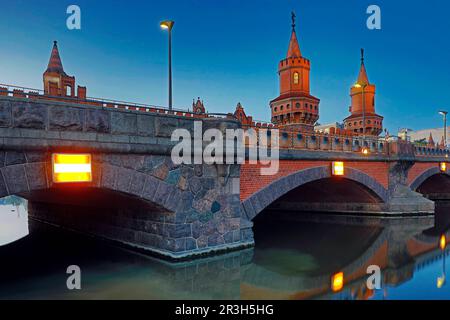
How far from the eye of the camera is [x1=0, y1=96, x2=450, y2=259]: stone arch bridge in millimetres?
7137

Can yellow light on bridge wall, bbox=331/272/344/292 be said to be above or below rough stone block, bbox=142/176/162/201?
below

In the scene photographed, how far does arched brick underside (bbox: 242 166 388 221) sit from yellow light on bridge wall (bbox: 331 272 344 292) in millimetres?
3447

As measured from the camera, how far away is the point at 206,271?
9.55 metres

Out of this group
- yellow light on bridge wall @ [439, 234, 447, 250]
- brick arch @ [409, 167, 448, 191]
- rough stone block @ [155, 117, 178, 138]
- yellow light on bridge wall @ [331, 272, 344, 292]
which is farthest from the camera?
brick arch @ [409, 167, 448, 191]

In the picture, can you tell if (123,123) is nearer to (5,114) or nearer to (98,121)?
(98,121)

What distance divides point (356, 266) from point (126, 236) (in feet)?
27.5

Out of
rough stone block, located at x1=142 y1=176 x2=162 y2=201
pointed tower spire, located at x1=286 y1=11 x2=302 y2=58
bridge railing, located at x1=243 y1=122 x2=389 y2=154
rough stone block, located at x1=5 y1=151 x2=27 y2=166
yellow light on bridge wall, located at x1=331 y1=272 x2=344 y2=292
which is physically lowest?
yellow light on bridge wall, located at x1=331 y1=272 x2=344 y2=292

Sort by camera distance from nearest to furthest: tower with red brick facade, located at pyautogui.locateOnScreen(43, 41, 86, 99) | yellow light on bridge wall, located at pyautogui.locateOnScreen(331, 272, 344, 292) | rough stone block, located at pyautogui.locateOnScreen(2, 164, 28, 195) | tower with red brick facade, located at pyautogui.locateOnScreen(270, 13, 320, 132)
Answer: rough stone block, located at pyautogui.locateOnScreen(2, 164, 28, 195) → yellow light on bridge wall, located at pyautogui.locateOnScreen(331, 272, 344, 292) → tower with red brick facade, located at pyautogui.locateOnScreen(43, 41, 86, 99) → tower with red brick facade, located at pyautogui.locateOnScreen(270, 13, 320, 132)

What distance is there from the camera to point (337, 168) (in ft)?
53.6

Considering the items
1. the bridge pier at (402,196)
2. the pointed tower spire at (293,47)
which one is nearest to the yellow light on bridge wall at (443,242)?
the bridge pier at (402,196)

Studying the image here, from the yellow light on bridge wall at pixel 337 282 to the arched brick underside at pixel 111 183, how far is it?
4.94 m

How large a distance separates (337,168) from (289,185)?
4.11 metres

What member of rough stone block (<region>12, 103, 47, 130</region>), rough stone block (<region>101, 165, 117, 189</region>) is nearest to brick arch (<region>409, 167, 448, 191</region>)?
rough stone block (<region>101, 165, 117, 189</region>)

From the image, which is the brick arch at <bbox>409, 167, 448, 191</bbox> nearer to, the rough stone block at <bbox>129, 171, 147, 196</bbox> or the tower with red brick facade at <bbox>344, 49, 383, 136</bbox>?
the rough stone block at <bbox>129, 171, 147, 196</bbox>
